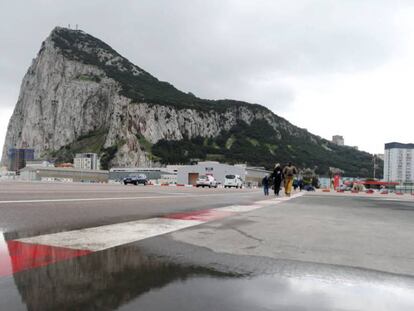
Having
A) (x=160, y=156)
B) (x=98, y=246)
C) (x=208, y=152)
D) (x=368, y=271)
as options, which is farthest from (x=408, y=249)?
(x=208, y=152)

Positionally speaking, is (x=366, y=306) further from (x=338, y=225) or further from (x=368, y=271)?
(x=338, y=225)

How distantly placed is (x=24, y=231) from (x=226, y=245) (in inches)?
111

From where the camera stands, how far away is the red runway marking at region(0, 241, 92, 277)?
3.59 meters

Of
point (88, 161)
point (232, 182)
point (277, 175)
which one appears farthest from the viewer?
point (88, 161)

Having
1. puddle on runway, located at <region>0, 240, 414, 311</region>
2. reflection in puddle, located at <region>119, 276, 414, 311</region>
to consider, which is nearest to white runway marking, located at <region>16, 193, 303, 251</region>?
puddle on runway, located at <region>0, 240, 414, 311</region>

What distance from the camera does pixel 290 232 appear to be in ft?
20.9

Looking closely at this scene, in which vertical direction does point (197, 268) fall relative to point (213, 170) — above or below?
above

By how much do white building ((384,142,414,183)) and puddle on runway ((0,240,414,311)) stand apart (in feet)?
537

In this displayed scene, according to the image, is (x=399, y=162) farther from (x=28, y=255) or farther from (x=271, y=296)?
(x=28, y=255)

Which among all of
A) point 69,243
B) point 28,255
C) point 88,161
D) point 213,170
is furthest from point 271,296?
point 88,161

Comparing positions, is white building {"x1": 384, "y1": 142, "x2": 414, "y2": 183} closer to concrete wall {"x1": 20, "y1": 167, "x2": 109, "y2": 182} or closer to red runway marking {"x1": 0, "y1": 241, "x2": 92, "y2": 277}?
concrete wall {"x1": 20, "y1": 167, "x2": 109, "y2": 182}

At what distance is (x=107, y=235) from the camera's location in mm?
5367

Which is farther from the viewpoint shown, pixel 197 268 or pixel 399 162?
pixel 399 162

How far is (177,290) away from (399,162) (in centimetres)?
17276
